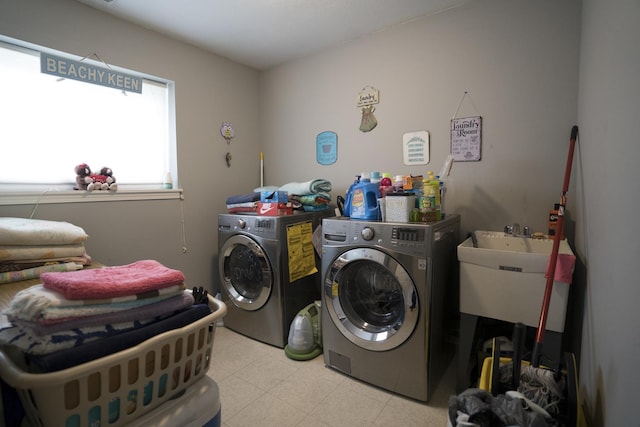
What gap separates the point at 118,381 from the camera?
22.2 inches

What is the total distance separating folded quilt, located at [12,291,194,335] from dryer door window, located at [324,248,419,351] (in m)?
1.07

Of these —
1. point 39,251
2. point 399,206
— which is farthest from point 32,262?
point 399,206

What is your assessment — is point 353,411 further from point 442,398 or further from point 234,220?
point 234,220

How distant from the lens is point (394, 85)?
2244 millimetres

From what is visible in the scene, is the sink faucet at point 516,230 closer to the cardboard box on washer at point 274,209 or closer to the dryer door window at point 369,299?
the dryer door window at point 369,299

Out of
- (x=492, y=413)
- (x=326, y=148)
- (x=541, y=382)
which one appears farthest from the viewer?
(x=326, y=148)

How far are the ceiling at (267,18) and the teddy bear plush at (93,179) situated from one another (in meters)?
1.03

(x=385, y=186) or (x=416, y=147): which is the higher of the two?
(x=416, y=147)

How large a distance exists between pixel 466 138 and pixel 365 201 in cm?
85

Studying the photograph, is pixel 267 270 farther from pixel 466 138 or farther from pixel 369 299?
pixel 466 138

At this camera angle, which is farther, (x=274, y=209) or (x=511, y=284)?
(x=274, y=209)

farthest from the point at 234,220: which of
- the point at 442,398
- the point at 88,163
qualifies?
the point at 442,398

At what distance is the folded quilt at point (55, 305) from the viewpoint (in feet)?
1.67

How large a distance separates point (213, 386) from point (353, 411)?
1.07 m
